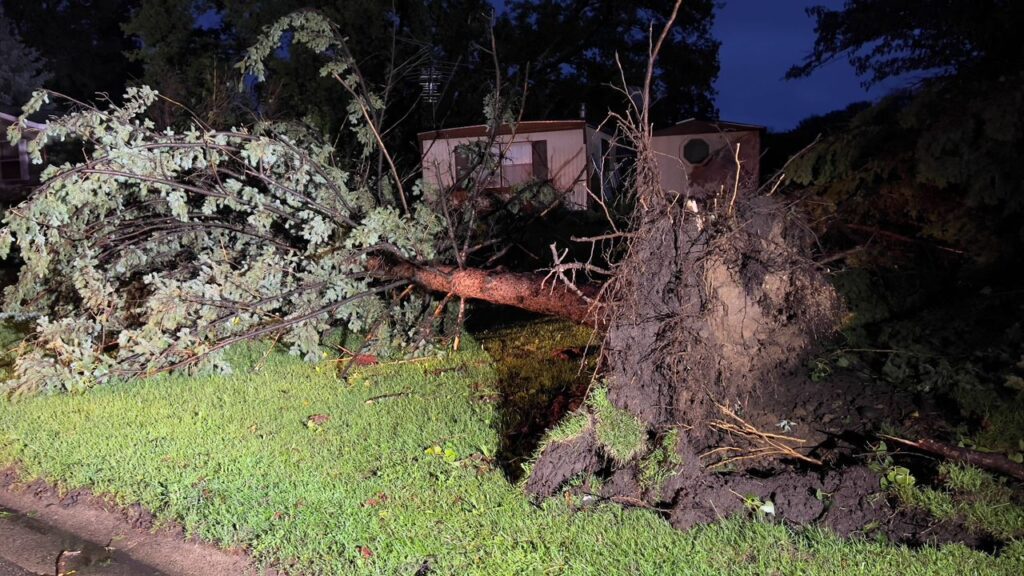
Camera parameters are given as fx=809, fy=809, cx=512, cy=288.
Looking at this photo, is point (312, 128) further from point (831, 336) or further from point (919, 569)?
point (919, 569)

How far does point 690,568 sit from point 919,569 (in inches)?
34.7

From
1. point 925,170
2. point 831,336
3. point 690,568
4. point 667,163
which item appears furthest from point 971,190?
point 667,163

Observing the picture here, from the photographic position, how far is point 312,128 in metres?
7.66

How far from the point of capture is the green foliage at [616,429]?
Result: 4.09 meters

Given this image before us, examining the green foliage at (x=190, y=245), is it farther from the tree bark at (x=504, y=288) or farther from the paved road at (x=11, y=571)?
the paved road at (x=11, y=571)

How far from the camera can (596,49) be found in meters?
23.5

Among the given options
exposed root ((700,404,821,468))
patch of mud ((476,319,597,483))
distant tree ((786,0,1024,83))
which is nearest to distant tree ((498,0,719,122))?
distant tree ((786,0,1024,83))

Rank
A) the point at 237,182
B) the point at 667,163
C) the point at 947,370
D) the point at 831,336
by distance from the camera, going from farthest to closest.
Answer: the point at 667,163, the point at 237,182, the point at 831,336, the point at 947,370

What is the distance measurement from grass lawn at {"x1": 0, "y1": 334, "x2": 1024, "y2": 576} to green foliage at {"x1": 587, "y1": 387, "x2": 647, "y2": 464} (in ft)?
1.01

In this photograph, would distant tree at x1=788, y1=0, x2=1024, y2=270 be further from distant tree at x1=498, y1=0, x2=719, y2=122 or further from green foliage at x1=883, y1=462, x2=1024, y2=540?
distant tree at x1=498, y1=0, x2=719, y2=122

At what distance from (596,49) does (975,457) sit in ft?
69.4

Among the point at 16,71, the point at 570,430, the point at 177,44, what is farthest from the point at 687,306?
the point at 16,71

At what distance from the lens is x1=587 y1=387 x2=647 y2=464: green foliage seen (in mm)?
4090

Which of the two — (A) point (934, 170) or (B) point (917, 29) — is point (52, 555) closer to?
(A) point (934, 170)
